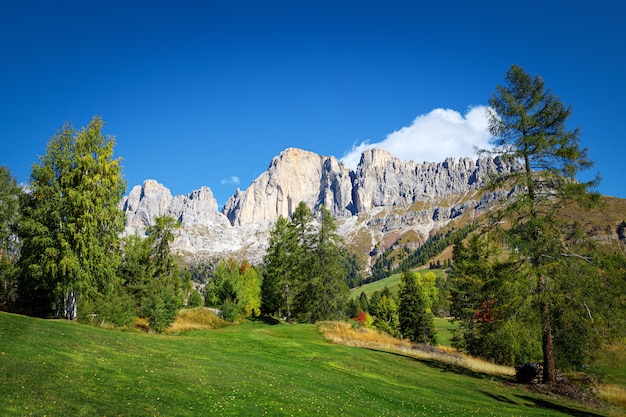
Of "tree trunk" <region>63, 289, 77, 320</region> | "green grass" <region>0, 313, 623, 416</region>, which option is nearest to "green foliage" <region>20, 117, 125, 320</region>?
"tree trunk" <region>63, 289, 77, 320</region>

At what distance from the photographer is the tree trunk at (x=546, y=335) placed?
23.5 metres

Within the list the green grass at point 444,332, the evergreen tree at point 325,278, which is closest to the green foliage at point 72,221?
the evergreen tree at point 325,278

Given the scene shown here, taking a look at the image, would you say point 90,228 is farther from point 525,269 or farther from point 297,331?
point 525,269

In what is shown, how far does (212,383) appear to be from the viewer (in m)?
15.9

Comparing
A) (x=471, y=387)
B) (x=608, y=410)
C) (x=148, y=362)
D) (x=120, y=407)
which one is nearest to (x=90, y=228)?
(x=148, y=362)

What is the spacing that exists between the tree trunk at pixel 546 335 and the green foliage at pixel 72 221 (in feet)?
105

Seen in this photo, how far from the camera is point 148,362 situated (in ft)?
57.6

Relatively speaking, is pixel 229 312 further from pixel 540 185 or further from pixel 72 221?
pixel 540 185

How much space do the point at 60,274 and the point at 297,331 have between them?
→ 968 inches

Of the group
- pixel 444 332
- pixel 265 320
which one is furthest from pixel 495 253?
pixel 444 332

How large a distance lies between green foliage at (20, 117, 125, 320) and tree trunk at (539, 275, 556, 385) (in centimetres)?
3212

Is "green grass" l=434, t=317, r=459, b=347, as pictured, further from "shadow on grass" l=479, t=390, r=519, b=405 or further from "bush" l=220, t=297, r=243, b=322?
"shadow on grass" l=479, t=390, r=519, b=405

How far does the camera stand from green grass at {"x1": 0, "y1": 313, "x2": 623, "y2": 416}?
11727 mm

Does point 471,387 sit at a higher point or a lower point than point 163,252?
lower
